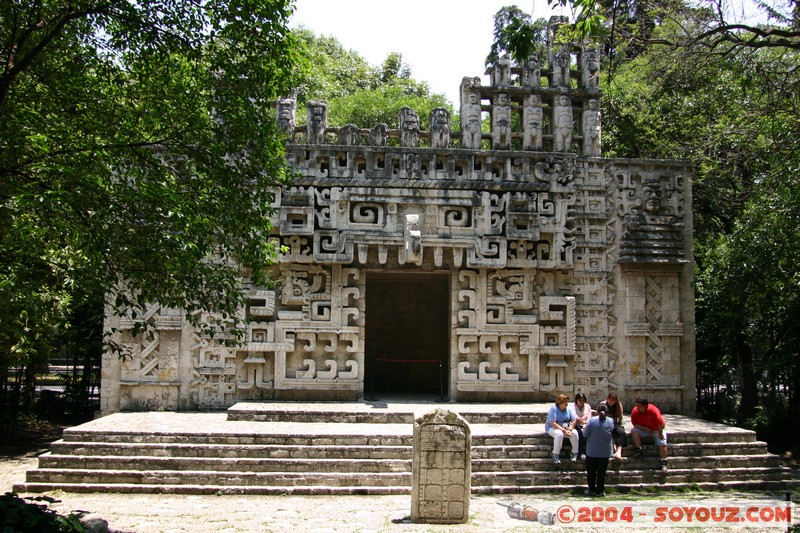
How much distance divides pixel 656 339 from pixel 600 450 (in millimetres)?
4089

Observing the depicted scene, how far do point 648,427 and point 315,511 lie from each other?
15.4 ft

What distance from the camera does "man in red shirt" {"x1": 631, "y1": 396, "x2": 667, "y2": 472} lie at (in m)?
9.48

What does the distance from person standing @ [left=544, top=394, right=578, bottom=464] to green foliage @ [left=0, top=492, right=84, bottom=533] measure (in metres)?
5.76

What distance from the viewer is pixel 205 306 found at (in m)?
7.10

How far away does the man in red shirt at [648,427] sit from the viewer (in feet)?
31.1

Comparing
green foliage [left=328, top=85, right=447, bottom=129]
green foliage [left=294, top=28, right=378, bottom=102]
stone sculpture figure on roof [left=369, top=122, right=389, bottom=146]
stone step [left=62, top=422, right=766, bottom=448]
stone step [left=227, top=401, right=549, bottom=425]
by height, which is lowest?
stone step [left=62, top=422, right=766, bottom=448]

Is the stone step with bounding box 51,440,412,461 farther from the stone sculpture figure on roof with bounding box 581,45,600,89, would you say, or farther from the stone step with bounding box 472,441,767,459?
the stone sculpture figure on roof with bounding box 581,45,600,89

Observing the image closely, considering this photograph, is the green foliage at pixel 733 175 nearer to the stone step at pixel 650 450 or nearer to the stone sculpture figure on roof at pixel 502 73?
the stone sculpture figure on roof at pixel 502 73

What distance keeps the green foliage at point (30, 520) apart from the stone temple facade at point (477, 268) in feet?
18.6

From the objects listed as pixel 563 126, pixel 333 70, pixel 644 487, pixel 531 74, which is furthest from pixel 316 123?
pixel 333 70

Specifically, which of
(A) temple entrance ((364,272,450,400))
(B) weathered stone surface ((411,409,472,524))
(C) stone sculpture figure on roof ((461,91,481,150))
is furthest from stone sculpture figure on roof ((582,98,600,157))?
(B) weathered stone surface ((411,409,472,524))

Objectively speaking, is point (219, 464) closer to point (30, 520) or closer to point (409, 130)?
point (30, 520)

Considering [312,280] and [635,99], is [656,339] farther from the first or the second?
[635,99]

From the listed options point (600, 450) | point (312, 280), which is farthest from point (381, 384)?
point (600, 450)
